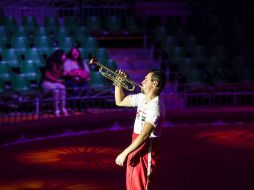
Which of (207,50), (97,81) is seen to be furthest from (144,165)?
(207,50)

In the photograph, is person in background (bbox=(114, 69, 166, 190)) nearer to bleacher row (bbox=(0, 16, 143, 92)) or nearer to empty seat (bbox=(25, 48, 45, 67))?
bleacher row (bbox=(0, 16, 143, 92))

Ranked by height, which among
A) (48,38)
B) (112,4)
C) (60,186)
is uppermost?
(112,4)

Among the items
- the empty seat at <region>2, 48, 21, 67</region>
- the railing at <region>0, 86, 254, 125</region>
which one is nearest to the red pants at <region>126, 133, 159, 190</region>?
the railing at <region>0, 86, 254, 125</region>

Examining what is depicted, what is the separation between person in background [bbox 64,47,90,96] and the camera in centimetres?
1275

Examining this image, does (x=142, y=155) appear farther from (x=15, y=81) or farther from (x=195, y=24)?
(x=195, y=24)

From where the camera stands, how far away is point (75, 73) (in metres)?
12.7

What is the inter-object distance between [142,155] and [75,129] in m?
6.45

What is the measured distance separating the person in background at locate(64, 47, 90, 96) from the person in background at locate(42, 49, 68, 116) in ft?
0.43

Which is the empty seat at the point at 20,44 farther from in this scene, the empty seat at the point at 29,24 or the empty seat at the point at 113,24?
the empty seat at the point at 113,24

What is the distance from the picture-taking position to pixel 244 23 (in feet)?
56.6

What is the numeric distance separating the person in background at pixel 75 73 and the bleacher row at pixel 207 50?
8.93 ft

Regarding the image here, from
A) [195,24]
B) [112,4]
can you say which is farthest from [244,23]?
[112,4]

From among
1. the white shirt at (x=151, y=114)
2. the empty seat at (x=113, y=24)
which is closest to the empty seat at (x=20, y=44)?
the empty seat at (x=113, y=24)

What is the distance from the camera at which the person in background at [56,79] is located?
12.4 meters
